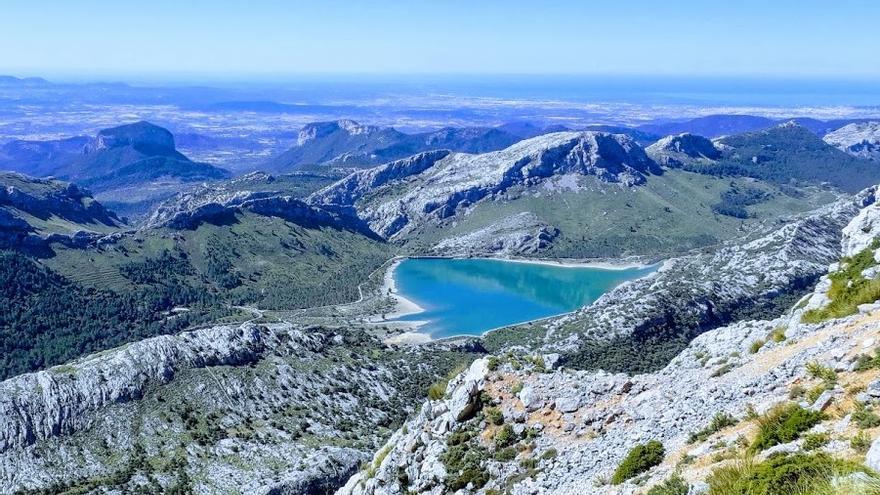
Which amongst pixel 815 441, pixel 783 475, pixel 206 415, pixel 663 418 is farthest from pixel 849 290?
pixel 206 415

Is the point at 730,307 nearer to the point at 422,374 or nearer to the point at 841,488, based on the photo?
the point at 422,374

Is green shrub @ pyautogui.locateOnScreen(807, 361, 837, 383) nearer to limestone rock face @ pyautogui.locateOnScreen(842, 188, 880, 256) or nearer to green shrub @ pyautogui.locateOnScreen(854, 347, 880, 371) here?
green shrub @ pyautogui.locateOnScreen(854, 347, 880, 371)

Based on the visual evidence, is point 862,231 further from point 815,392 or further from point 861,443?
point 861,443

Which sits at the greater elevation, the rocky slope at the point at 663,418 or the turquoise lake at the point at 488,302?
the rocky slope at the point at 663,418

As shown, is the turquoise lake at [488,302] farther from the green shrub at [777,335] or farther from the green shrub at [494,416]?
the green shrub at [777,335]


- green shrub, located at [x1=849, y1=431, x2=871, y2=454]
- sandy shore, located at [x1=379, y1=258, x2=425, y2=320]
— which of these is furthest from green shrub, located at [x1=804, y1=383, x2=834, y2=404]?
sandy shore, located at [x1=379, y1=258, x2=425, y2=320]

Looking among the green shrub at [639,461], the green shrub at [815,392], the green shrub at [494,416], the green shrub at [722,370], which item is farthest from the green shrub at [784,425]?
the green shrub at [494,416]
